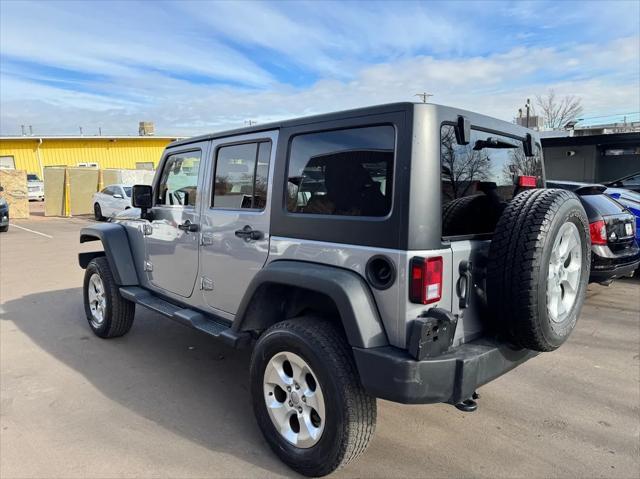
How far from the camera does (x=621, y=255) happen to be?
5535mm

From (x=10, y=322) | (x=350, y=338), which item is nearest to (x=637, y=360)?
(x=350, y=338)

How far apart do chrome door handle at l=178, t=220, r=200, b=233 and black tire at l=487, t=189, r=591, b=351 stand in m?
2.23

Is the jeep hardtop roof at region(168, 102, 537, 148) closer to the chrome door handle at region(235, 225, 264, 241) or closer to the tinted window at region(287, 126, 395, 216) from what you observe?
the tinted window at region(287, 126, 395, 216)

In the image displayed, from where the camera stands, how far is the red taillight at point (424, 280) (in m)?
2.29

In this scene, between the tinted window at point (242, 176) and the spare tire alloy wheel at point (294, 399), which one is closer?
the spare tire alloy wheel at point (294, 399)

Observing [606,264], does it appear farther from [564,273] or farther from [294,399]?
[294,399]

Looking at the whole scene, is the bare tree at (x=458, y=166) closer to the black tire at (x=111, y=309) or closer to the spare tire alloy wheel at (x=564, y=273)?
the spare tire alloy wheel at (x=564, y=273)

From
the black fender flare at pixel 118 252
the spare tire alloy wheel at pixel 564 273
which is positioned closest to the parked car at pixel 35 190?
the black fender flare at pixel 118 252

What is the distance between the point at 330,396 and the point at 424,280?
77 cm

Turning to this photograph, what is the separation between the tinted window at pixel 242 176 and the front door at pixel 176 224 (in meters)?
0.29

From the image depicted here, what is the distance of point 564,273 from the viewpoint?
2.84 meters

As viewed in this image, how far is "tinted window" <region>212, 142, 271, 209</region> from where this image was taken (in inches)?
126

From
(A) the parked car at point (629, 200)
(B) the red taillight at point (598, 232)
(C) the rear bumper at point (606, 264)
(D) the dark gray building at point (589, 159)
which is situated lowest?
(C) the rear bumper at point (606, 264)

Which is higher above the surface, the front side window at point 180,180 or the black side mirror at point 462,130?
the black side mirror at point 462,130
